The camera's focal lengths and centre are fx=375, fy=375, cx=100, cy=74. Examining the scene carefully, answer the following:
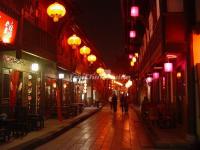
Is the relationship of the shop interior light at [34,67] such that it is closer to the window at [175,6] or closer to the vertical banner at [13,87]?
the vertical banner at [13,87]

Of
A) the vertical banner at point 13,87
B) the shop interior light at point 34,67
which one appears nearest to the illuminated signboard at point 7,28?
the vertical banner at point 13,87

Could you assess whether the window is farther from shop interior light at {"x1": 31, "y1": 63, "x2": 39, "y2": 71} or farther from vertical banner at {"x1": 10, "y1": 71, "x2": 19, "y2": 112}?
shop interior light at {"x1": 31, "y1": 63, "x2": 39, "y2": 71}

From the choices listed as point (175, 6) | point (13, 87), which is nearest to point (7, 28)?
point (13, 87)

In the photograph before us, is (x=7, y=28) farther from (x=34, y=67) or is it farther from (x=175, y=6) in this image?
(x=34, y=67)

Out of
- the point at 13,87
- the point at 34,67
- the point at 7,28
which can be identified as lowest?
the point at 13,87

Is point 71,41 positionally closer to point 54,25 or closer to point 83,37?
point 54,25

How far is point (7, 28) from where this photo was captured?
17062mm

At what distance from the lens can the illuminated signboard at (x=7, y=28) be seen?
16.4 metres

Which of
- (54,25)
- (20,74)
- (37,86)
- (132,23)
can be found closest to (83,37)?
(132,23)

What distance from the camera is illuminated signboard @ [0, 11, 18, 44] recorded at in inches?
647

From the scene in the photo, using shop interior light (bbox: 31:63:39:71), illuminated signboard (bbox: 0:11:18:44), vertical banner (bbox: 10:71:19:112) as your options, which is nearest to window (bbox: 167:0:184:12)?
illuminated signboard (bbox: 0:11:18:44)

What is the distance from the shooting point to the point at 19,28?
19.3m

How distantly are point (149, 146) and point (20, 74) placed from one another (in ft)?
35.0

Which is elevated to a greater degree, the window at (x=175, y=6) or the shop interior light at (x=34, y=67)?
the window at (x=175, y=6)
